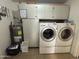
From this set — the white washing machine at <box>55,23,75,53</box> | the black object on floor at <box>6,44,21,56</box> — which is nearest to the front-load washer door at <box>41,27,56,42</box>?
the white washing machine at <box>55,23,75,53</box>

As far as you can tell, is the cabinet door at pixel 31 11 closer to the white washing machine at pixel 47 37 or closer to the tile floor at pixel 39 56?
the white washing machine at pixel 47 37

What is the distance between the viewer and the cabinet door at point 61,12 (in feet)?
11.2

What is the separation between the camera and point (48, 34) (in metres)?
3.03

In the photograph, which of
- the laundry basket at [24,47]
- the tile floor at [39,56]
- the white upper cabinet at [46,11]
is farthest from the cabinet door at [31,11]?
the tile floor at [39,56]

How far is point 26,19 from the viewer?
3.30 metres

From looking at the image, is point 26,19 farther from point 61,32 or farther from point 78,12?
point 78,12

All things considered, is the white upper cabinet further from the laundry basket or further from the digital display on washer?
the laundry basket

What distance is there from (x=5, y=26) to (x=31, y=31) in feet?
3.06

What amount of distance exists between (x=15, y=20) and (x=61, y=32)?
1756 millimetres

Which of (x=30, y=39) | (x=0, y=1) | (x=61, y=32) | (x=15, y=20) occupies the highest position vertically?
(x=0, y=1)

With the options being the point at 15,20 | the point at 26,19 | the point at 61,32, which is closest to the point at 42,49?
the point at 61,32

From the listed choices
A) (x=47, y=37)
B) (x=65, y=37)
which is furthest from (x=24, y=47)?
(x=65, y=37)

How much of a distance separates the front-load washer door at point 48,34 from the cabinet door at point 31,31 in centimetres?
52

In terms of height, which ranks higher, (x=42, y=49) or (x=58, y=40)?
(x=58, y=40)
